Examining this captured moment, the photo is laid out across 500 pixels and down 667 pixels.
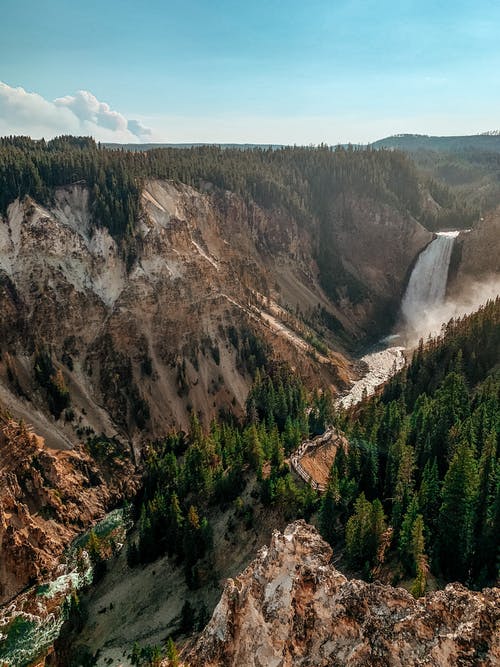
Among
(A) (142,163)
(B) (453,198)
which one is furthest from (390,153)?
(A) (142,163)

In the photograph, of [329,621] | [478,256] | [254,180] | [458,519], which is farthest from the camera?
[254,180]

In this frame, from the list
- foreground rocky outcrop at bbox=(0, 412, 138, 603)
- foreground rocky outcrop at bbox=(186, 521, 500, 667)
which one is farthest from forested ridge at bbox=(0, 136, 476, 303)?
foreground rocky outcrop at bbox=(186, 521, 500, 667)

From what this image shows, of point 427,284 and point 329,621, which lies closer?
point 329,621

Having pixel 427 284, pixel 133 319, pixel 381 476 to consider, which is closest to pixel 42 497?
pixel 133 319

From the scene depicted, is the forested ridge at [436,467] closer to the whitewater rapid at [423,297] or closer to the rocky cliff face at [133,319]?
the rocky cliff face at [133,319]

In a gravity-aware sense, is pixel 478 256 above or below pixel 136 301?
above

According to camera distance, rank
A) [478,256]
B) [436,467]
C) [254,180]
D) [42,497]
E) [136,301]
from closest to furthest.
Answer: [436,467] → [42,497] → [136,301] → [478,256] → [254,180]

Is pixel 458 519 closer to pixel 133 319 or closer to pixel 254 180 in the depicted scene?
pixel 133 319

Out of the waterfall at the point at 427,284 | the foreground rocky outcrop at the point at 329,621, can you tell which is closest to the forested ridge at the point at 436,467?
the foreground rocky outcrop at the point at 329,621
